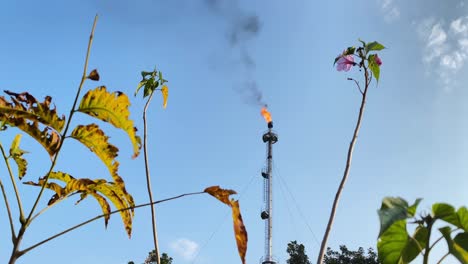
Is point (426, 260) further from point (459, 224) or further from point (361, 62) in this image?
point (361, 62)

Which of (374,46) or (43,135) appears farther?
(374,46)

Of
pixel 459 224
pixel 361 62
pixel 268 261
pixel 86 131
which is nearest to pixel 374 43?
pixel 361 62

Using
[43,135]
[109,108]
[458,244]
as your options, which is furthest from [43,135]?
[458,244]

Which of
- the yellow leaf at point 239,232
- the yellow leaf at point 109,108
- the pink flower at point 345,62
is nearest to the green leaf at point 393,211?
the yellow leaf at point 239,232

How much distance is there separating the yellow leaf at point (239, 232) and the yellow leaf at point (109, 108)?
51cm

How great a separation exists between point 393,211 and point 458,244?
420mm

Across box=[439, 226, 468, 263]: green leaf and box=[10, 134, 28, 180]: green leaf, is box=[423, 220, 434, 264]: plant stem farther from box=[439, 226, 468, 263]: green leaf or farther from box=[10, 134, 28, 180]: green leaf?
box=[10, 134, 28, 180]: green leaf

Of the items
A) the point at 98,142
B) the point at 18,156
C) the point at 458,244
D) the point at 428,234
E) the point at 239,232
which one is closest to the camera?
the point at 428,234

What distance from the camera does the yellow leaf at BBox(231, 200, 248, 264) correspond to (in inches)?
77.5

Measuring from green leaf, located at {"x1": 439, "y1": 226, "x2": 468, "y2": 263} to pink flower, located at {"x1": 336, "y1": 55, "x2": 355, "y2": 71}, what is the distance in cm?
142

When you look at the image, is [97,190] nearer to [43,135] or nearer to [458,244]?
[43,135]

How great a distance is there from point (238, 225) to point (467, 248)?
89 cm

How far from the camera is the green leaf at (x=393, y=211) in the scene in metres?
1.56

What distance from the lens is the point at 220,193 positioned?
6.95 feet
